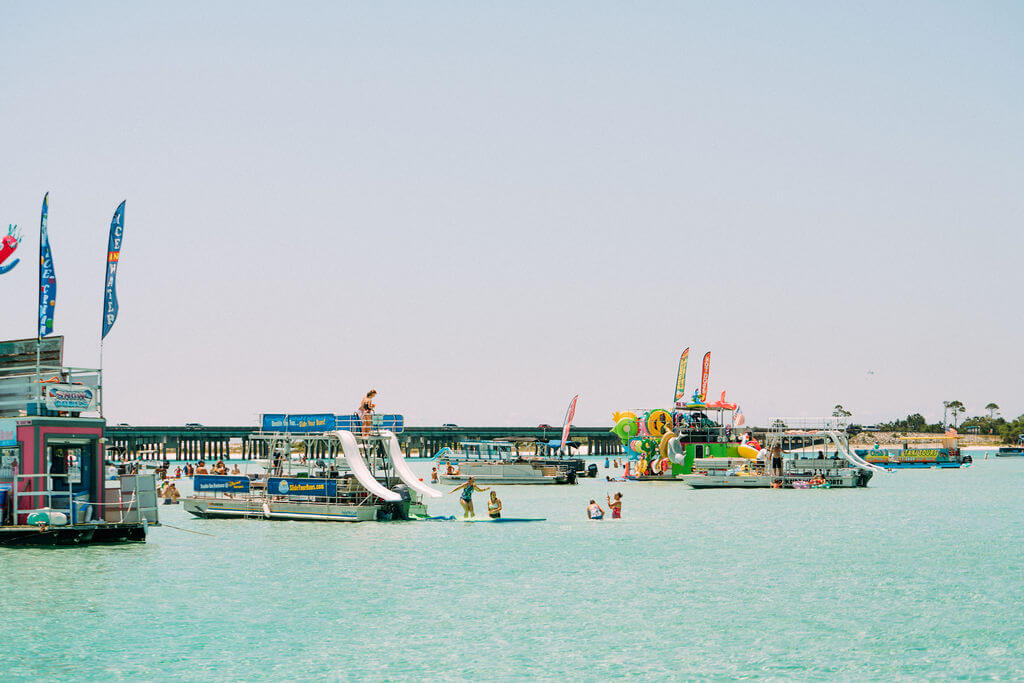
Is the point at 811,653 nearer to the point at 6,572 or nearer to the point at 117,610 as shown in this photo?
the point at 117,610

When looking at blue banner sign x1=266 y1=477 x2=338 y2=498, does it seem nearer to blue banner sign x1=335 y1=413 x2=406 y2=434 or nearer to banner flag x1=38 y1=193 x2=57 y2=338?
blue banner sign x1=335 y1=413 x2=406 y2=434

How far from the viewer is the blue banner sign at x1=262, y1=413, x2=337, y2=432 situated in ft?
162

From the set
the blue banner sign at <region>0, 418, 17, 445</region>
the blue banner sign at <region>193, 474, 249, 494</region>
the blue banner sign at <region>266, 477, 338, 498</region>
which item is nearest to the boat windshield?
the blue banner sign at <region>193, 474, 249, 494</region>

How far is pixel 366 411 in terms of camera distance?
49.6 meters

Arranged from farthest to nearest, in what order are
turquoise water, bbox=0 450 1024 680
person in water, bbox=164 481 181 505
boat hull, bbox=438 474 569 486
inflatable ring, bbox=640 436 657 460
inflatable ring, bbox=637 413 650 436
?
inflatable ring, bbox=640 436 657 460
inflatable ring, bbox=637 413 650 436
boat hull, bbox=438 474 569 486
person in water, bbox=164 481 181 505
turquoise water, bbox=0 450 1024 680

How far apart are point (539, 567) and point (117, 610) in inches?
561

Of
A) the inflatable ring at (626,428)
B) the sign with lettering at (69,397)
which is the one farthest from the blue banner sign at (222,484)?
the inflatable ring at (626,428)

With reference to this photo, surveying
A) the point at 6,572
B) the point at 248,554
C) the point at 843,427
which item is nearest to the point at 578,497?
the point at 843,427

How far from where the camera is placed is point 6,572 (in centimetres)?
3203

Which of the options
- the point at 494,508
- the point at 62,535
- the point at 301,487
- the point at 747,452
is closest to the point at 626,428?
the point at 747,452

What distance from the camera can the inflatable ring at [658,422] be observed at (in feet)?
308

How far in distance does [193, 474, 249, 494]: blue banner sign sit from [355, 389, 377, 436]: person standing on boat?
707 cm

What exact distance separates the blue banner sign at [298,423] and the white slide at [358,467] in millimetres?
1021

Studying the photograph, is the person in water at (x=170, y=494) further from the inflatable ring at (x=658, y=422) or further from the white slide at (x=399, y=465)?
the inflatable ring at (x=658, y=422)
